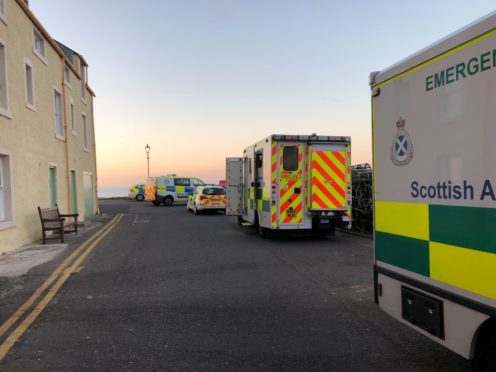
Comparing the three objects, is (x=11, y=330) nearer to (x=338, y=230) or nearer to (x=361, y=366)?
(x=361, y=366)

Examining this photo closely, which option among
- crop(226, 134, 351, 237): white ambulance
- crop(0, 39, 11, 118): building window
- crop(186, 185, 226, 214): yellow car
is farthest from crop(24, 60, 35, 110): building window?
crop(186, 185, 226, 214): yellow car

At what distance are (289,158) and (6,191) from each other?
7.16 metres

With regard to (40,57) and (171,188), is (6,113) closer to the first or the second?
(40,57)

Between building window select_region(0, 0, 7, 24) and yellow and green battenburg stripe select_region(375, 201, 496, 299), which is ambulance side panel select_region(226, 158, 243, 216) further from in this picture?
yellow and green battenburg stripe select_region(375, 201, 496, 299)

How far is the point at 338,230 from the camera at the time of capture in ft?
47.2

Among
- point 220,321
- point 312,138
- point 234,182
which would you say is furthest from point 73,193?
point 220,321

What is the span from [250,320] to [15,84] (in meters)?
9.79

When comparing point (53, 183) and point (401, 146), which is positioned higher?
point (401, 146)

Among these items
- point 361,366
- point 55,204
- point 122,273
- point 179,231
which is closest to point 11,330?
point 122,273

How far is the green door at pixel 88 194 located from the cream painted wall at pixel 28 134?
4.36 metres

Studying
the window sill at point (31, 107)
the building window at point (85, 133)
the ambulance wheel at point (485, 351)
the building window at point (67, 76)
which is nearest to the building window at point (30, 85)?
the window sill at point (31, 107)

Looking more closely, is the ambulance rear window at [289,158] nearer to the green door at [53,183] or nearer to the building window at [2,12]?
the building window at [2,12]

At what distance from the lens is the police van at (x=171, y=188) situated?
32.5m

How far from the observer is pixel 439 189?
309 centimetres
